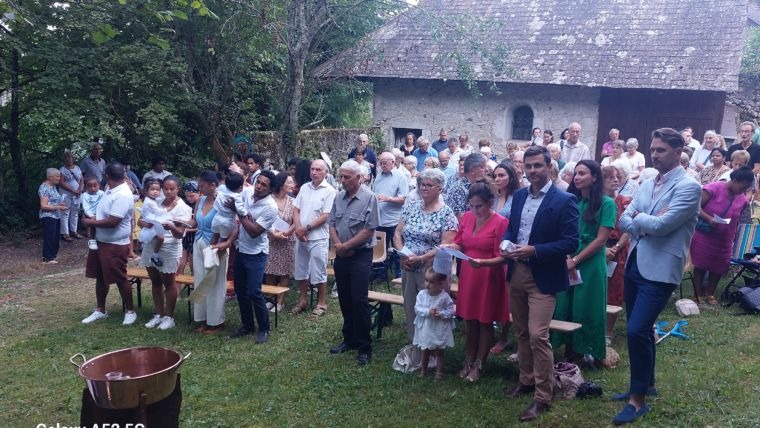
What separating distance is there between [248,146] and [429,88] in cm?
709

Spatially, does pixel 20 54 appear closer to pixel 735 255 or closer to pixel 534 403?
pixel 534 403

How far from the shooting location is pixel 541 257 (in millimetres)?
4348

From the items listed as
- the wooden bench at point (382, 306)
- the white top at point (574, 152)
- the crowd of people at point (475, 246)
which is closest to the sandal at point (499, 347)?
the crowd of people at point (475, 246)

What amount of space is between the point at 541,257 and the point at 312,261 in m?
3.66

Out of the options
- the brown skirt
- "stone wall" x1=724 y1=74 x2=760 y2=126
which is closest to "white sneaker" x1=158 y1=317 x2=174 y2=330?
the brown skirt

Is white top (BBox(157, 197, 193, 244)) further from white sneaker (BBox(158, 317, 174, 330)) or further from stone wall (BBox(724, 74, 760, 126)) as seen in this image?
stone wall (BBox(724, 74, 760, 126))

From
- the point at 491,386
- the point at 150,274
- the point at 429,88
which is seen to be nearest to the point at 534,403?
the point at 491,386

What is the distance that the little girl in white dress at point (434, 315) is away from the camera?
5.30 meters

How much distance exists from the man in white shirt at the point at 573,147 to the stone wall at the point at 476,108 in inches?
205

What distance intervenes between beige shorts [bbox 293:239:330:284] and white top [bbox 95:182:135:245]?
1.97 metres

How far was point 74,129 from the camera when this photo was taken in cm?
1143

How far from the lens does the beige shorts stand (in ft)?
24.3

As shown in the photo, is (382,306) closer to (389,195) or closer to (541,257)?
(389,195)

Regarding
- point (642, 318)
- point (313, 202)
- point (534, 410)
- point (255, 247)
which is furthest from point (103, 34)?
point (642, 318)
